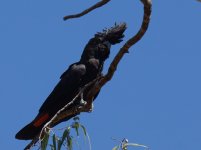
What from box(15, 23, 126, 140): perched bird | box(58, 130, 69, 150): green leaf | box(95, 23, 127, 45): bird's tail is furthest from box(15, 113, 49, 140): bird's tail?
box(58, 130, 69, 150): green leaf

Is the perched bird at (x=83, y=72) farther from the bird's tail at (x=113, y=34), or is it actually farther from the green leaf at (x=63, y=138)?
the green leaf at (x=63, y=138)

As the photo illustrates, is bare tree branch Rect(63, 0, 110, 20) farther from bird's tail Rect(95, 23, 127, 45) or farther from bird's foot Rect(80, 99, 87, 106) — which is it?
bird's tail Rect(95, 23, 127, 45)

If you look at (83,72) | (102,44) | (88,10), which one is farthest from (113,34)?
(88,10)

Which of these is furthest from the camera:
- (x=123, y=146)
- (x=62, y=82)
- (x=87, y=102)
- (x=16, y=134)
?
(x=62, y=82)

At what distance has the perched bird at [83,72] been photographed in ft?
19.8

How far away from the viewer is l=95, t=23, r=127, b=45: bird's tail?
6.01 metres

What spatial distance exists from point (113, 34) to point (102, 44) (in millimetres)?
181

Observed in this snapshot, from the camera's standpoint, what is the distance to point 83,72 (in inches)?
239

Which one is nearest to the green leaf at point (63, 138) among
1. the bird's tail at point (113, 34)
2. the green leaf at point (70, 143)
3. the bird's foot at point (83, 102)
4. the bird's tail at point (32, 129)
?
the green leaf at point (70, 143)

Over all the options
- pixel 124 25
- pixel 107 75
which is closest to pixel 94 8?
pixel 107 75

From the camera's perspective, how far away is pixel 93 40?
630cm

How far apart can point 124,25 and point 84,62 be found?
0.62 m

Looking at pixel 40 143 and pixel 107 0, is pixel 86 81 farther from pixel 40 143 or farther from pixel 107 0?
pixel 107 0

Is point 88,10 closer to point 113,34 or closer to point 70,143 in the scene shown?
point 70,143
